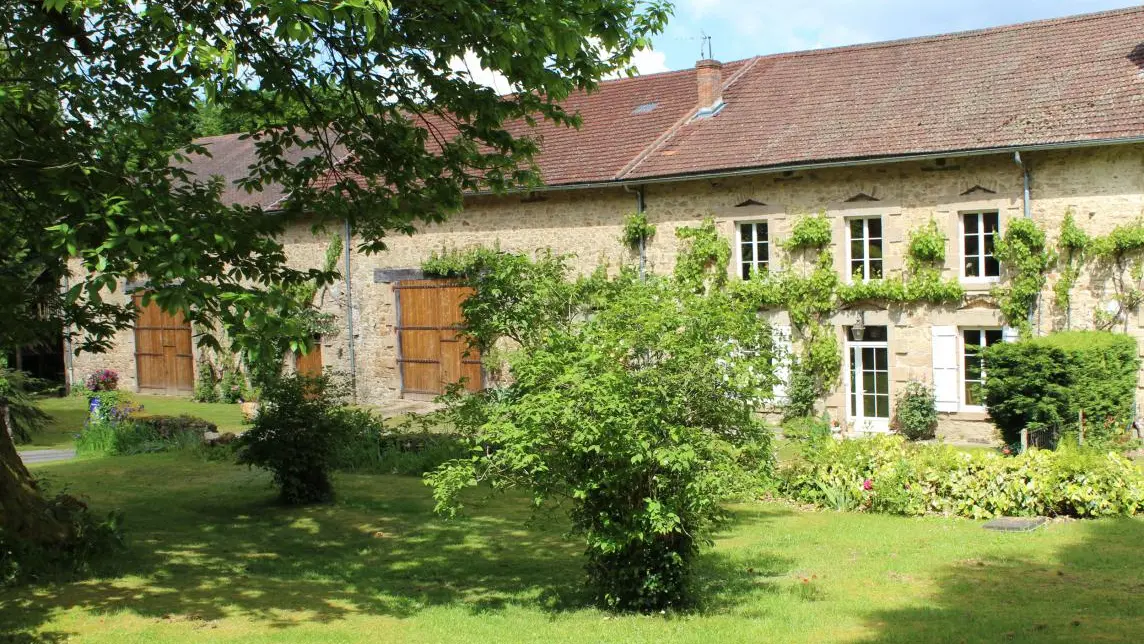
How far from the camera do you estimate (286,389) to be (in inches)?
526

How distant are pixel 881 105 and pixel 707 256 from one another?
420 centimetres

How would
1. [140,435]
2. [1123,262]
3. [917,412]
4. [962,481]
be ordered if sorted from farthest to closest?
[140,435]
[917,412]
[1123,262]
[962,481]

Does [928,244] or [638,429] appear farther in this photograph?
[928,244]

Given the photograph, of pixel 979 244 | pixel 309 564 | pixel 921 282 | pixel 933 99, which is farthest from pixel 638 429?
pixel 933 99

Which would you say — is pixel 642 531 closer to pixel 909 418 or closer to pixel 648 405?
pixel 648 405

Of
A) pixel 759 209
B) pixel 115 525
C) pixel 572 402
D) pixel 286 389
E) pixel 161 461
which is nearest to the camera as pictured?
pixel 572 402

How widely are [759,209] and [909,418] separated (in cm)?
466

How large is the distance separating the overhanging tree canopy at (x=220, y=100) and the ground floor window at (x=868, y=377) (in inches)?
385

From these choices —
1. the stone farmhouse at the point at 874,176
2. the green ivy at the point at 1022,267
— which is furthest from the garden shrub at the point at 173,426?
the green ivy at the point at 1022,267

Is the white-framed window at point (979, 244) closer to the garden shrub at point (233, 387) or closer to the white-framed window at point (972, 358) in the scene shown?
the white-framed window at point (972, 358)

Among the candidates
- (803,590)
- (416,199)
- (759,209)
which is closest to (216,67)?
(416,199)

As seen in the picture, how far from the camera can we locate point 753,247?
20.4 meters

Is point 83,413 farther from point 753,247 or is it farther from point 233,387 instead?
point 753,247

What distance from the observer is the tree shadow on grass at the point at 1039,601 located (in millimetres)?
7344
